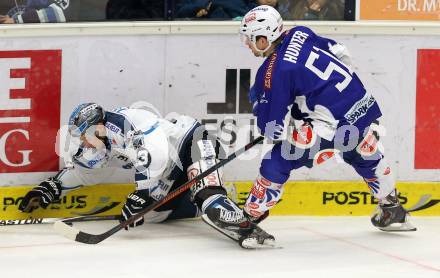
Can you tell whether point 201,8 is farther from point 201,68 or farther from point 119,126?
point 119,126

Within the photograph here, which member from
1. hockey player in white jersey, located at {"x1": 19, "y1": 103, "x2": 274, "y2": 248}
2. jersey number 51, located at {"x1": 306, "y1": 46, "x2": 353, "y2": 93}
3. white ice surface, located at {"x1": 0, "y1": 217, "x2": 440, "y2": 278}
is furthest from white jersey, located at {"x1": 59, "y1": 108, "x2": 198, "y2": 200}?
jersey number 51, located at {"x1": 306, "y1": 46, "x2": 353, "y2": 93}

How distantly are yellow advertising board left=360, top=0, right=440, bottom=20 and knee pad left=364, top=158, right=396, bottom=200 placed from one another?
1.02 metres

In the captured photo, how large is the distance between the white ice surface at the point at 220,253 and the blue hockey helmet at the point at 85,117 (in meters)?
0.57

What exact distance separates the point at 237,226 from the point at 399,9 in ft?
5.70

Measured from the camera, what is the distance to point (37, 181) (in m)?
5.53

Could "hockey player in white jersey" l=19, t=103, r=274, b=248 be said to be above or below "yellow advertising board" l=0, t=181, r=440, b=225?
above

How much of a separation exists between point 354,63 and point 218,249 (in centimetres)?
153

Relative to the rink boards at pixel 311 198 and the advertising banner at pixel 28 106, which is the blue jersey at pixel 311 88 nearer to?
the rink boards at pixel 311 198

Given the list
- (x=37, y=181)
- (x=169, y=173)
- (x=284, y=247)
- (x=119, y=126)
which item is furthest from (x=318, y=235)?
(x=37, y=181)

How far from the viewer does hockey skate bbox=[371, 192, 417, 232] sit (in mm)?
5242

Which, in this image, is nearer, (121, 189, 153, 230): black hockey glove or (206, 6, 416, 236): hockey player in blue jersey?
(206, 6, 416, 236): hockey player in blue jersey

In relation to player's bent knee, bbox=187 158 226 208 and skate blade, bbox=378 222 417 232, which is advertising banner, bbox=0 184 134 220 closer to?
player's bent knee, bbox=187 158 226 208

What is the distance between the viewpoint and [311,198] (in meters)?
5.76

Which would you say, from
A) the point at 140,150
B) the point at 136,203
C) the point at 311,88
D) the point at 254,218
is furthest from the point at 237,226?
the point at 311,88
